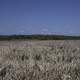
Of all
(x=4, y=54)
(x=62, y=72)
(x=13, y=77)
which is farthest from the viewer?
(x=4, y=54)

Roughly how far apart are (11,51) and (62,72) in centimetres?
477

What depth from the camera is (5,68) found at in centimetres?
602

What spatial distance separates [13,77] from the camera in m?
5.59

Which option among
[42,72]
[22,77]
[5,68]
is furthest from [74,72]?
[5,68]

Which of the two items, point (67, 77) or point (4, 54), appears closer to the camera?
point (67, 77)

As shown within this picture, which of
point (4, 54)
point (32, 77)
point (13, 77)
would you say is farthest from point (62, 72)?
point (4, 54)

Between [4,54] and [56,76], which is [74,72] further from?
[4,54]

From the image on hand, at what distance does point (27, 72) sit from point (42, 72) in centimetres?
36

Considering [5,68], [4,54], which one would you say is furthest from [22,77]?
[4,54]

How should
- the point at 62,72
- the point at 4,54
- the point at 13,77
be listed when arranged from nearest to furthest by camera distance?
the point at 13,77 < the point at 62,72 < the point at 4,54

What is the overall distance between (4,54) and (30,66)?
3.89 m

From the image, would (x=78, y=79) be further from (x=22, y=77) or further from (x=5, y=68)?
(x=5, y=68)

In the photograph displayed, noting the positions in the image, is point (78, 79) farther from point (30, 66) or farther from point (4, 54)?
point (4, 54)

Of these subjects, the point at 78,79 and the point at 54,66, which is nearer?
A: the point at 78,79
